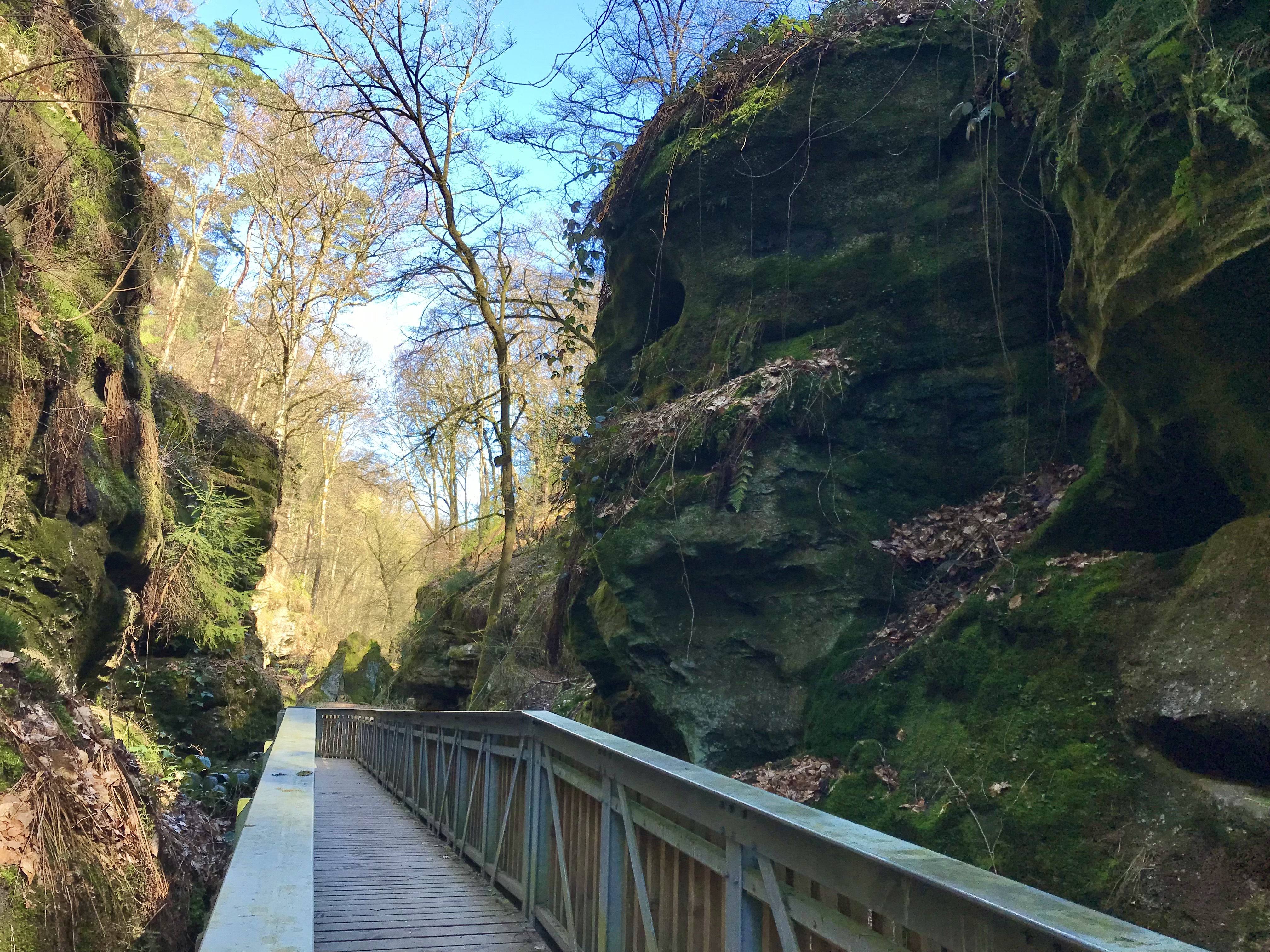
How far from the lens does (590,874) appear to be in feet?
12.8

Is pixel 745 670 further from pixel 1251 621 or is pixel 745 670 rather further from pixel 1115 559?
pixel 1251 621

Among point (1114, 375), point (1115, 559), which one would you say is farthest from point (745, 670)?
point (1114, 375)

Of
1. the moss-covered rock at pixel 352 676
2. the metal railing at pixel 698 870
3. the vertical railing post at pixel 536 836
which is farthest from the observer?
the moss-covered rock at pixel 352 676

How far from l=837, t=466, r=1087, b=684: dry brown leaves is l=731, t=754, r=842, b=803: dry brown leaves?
63 centimetres

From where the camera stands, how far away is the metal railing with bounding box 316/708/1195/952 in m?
1.55

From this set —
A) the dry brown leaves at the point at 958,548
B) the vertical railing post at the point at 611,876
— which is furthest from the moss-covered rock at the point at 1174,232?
the vertical railing post at the point at 611,876

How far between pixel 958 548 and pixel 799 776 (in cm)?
209

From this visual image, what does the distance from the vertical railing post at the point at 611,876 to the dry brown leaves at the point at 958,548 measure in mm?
2894

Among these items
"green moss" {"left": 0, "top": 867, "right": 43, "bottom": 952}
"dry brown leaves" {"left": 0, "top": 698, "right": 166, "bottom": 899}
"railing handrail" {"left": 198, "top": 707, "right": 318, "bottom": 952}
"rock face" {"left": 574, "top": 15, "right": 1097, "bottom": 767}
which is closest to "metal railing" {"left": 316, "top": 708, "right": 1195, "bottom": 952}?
"railing handrail" {"left": 198, "top": 707, "right": 318, "bottom": 952}

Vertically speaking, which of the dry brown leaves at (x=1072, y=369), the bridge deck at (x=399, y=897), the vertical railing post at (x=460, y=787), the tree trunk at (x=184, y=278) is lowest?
the bridge deck at (x=399, y=897)

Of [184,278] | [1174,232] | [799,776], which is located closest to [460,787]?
[799,776]

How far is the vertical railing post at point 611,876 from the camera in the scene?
138 inches

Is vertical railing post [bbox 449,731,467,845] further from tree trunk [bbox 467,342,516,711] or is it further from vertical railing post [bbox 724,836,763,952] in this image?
tree trunk [bbox 467,342,516,711]

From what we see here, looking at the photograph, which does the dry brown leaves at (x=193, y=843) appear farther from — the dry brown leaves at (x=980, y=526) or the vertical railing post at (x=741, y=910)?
the dry brown leaves at (x=980, y=526)
